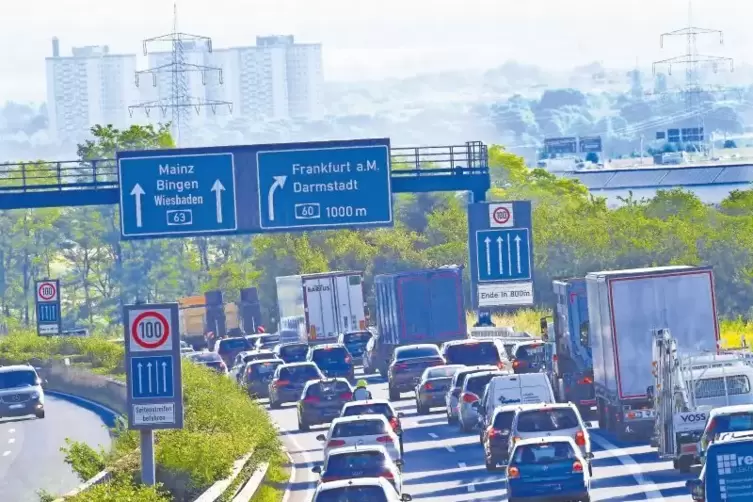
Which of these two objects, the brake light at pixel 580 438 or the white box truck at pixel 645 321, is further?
the white box truck at pixel 645 321

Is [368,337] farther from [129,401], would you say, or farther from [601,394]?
[129,401]

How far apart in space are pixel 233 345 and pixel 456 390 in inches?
1142

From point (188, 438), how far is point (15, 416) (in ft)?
101

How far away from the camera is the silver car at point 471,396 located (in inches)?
1625

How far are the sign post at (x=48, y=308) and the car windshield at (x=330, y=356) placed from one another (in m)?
13.9

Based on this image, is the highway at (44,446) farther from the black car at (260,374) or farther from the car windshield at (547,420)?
the car windshield at (547,420)

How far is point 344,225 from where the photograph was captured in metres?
38.8

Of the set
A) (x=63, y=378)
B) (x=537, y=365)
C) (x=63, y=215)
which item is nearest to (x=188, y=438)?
(x=537, y=365)

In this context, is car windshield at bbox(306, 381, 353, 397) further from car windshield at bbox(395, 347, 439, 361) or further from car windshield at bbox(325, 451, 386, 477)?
car windshield at bbox(325, 451, 386, 477)

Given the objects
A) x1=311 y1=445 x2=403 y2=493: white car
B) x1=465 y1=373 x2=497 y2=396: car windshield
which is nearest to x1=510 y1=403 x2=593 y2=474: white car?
x1=311 y1=445 x2=403 y2=493: white car

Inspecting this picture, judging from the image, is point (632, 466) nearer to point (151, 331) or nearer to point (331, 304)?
point (151, 331)

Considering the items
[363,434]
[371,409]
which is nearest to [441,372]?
[371,409]


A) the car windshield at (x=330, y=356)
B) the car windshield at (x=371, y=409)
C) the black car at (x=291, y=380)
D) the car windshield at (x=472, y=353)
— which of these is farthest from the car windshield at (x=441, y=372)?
the car windshield at (x=371, y=409)

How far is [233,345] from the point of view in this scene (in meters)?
71.9
